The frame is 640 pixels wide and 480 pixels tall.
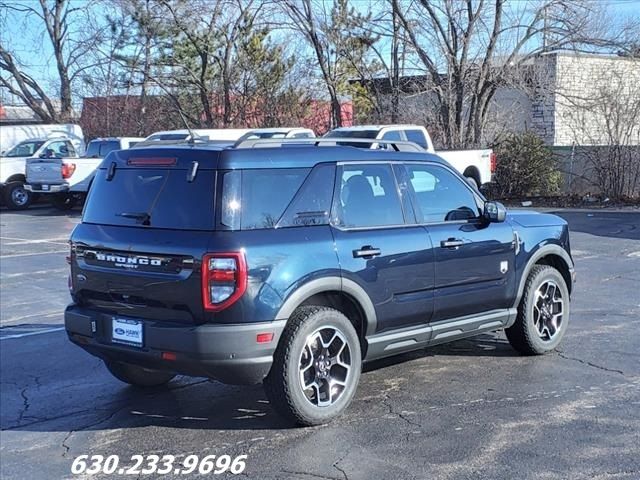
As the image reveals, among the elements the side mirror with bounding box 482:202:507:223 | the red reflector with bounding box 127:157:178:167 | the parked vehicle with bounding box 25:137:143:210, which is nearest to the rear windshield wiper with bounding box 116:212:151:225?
the red reflector with bounding box 127:157:178:167

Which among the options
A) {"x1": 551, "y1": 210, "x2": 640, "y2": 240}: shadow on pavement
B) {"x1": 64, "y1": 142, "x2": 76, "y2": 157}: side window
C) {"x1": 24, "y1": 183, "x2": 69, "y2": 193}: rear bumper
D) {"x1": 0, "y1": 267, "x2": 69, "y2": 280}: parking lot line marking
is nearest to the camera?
{"x1": 0, "y1": 267, "x2": 69, "y2": 280}: parking lot line marking

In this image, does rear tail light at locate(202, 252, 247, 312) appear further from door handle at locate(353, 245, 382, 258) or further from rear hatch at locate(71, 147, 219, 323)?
door handle at locate(353, 245, 382, 258)

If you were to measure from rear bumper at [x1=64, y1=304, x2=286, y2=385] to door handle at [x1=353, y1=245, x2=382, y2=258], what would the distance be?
801mm

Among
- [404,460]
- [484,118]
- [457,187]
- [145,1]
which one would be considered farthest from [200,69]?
[404,460]

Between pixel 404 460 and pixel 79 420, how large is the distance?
98.6 inches

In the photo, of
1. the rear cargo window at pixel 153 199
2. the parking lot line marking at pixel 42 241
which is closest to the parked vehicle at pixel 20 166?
the parking lot line marking at pixel 42 241

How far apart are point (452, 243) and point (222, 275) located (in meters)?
2.12

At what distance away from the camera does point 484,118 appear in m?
26.0

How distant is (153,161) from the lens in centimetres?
553

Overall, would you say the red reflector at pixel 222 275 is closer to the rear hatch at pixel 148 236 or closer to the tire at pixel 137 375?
the rear hatch at pixel 148 236

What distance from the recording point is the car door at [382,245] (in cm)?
568

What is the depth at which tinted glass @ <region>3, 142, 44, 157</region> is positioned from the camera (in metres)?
26.6

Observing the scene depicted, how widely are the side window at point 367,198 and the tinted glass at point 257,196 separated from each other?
0.40 meters

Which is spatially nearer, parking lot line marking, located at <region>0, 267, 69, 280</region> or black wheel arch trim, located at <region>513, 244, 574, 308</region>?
black wheel arch trim, located at <region>513, 244, 574, 308</region>
